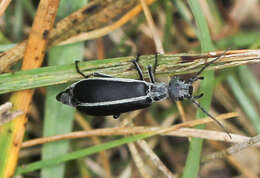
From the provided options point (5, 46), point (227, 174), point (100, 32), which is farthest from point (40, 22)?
point (227, 174)

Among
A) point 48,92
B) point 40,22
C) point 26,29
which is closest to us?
point 40,22

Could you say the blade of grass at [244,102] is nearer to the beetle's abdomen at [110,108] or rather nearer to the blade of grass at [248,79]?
the blade of grass at [248,79]

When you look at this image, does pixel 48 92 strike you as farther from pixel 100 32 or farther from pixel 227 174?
pixel 227 174

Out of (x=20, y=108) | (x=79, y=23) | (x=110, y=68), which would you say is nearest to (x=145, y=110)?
(x=110, y=68)

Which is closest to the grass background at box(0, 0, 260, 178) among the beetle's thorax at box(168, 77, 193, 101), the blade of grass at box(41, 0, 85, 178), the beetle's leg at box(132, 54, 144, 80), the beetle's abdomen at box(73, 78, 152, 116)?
the blade of grass at box(41, 0, 85, 178)

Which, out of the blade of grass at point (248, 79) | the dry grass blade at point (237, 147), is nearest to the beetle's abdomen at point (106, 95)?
the dry grass blade at point (237, 147)

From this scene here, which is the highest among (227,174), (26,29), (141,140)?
(26,29)
